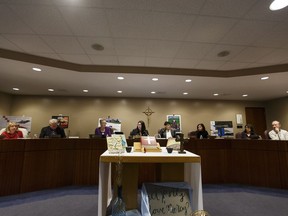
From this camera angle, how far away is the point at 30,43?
2857 millimetres

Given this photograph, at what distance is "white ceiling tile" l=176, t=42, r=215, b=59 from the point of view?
2.89 meters

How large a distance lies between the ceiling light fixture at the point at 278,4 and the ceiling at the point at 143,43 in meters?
0.06

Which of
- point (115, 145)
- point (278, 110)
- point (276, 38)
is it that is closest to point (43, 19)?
point (115, 145)

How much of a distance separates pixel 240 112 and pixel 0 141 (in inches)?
310

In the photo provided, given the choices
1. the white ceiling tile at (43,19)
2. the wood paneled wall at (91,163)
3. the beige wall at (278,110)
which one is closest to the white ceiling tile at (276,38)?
the wood paneled wall at (91,163)

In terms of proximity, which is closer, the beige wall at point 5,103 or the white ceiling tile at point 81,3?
the white ceiling tile at point 81,3

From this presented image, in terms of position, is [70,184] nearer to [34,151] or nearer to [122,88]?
[34,151]

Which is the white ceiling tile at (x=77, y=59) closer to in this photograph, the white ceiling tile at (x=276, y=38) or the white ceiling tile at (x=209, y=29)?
the white ceiling tile at (x=209, y=29)

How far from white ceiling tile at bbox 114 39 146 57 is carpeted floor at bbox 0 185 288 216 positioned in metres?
2.65

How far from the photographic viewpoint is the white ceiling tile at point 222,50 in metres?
2.95

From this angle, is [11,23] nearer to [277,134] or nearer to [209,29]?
[209,29]

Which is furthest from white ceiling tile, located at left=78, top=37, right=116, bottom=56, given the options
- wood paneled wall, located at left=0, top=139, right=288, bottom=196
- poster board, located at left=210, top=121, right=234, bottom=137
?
poster board, located at left=210, top=121, right=234, bottom=137

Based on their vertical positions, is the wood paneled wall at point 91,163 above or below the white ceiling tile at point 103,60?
below

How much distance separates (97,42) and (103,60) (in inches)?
28.0
